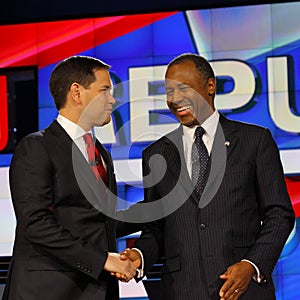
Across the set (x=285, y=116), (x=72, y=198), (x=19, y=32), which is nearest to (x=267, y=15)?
(x=285, y=116)

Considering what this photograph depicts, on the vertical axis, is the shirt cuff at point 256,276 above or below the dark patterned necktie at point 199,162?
below

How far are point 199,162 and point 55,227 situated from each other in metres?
0.61

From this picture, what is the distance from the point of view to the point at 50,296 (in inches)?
109

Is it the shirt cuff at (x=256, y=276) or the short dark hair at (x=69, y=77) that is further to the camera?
the short dark hair at (x=69, y=77)

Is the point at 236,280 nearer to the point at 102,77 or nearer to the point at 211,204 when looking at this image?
the point at 211,204

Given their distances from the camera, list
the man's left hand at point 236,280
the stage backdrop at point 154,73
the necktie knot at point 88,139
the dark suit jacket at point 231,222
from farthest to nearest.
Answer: the stage backdrop at point 154,73, the necktie knot at point 88,139, the dark suit jacket at point 231,222, the man's left hand at point 236,280

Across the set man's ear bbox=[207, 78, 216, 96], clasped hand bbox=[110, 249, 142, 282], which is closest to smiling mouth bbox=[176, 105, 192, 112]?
man's ear bbox=[207, 78, 216, 96]

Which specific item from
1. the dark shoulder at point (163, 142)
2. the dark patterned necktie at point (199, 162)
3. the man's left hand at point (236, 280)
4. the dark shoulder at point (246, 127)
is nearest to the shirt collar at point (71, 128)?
the dark shoulder at point (163, 142)

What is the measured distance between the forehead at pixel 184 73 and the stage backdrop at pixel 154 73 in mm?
2414

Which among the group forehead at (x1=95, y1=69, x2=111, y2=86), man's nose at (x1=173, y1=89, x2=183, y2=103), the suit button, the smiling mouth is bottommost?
the suit button

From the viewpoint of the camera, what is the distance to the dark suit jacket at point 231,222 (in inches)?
111

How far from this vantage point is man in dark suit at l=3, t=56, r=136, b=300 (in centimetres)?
272

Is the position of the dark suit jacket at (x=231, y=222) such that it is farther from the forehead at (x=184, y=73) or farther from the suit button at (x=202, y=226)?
the forehead at (x=184, y=73)

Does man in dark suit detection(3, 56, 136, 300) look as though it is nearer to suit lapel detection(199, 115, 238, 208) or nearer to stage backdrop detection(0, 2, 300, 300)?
suit lapel detection(199, 115, 238, 208)
